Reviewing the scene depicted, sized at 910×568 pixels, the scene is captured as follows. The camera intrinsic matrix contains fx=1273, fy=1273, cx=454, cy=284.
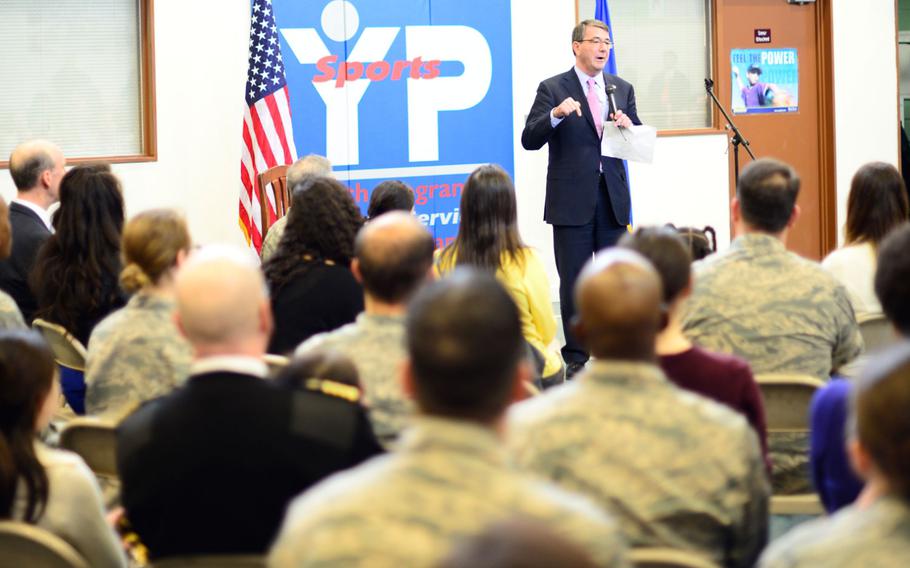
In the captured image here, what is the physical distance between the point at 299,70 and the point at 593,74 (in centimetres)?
216

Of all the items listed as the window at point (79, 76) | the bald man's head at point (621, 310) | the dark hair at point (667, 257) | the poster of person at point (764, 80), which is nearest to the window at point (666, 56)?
the poster of person at point (764, 80)

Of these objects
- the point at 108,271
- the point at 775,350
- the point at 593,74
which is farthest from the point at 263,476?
the point at 593,74

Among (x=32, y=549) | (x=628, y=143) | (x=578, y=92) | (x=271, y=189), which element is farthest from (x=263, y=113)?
(x=32, y=549)

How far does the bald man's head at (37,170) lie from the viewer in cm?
533

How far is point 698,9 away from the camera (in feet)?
31.8

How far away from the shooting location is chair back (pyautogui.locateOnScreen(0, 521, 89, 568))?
2.11 meters

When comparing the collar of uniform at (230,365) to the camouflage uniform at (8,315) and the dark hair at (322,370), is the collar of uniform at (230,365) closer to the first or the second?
the dark hair at (322,370)

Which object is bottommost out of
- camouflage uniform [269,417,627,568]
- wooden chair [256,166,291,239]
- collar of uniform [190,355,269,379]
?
camouflage uniform [269,417,627,568]

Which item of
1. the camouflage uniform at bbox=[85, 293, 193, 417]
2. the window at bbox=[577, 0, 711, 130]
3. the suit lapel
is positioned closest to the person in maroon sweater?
the camouflage uniform at bbox=[85, 293, 193, 417]

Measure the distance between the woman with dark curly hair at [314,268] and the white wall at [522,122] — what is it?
2541 millimetres

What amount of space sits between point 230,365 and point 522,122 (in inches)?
275

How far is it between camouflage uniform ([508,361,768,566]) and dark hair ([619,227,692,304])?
25.8 inches

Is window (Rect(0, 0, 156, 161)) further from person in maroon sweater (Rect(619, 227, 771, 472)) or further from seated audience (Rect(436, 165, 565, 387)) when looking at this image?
person in maroon sweater (Rect(619, 227, 771, 472))

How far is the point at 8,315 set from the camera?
367 cm
